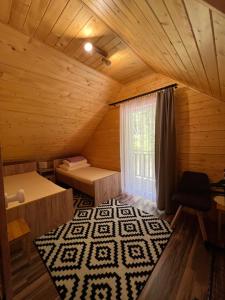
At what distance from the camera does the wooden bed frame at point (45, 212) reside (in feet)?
6.18

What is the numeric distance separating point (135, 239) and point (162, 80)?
100.0 inches

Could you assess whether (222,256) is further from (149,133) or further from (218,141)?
(149,133)

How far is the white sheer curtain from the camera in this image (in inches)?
112

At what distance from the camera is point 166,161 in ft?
8.03

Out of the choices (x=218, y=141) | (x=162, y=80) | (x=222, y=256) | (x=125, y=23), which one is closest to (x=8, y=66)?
(x=125, y=23)

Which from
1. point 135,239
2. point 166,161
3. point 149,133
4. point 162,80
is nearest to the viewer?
point 135,239

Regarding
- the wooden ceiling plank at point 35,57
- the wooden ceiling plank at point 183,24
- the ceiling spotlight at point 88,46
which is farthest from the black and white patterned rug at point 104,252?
the ceiling spotlight at point 88,46

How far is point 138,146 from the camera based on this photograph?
10.1 ft

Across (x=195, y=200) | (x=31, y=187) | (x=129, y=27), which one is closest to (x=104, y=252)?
(x=195, y=200)

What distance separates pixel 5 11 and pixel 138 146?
2580mm

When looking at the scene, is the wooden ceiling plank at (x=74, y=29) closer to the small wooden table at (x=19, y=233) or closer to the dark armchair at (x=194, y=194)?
the small wooden table at (x=19, y=233)

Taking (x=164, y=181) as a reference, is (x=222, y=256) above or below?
below

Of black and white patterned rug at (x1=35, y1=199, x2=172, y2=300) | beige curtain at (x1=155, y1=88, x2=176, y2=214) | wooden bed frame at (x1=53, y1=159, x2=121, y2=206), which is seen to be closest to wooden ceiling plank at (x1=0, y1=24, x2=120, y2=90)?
beige curtain at (x1=155, y1=88, x2=176, y2=214)

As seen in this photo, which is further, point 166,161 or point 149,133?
point 149,133
